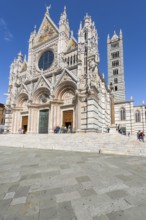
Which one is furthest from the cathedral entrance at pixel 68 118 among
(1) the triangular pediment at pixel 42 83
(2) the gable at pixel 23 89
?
(2) the gable at pixel 23 89

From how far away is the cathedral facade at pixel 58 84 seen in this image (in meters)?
16.1

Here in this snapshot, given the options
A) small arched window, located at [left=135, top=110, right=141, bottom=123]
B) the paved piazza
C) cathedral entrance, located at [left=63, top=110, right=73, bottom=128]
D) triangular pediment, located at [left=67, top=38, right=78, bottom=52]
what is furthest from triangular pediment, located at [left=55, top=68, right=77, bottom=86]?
small arched window, located at [left=135, top=110, right=141, bottom=123]

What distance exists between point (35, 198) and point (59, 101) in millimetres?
15939

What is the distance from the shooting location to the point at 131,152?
8.73m

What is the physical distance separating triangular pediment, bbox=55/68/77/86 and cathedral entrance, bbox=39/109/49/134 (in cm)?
511

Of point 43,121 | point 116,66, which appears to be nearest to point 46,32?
point 43,121

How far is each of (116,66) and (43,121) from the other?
3293 centimetres

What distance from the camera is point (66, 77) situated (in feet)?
59.9

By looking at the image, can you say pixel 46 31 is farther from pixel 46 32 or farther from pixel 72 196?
pixel 72 196

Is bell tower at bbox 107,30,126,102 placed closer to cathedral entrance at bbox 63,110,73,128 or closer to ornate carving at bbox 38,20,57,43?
ornate carving at bbox 38,20,57,43

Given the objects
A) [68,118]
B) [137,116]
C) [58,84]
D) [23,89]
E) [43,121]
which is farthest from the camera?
[137,116]

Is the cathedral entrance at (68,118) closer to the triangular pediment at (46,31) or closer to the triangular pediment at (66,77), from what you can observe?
the triangular pediment at (66,77)

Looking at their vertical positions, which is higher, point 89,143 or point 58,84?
point 58,84

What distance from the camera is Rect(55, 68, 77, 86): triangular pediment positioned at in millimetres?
17513
